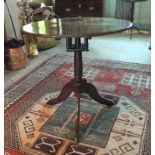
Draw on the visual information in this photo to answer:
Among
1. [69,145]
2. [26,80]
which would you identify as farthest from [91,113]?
[26,80]

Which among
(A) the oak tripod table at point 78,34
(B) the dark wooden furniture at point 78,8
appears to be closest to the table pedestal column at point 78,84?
(A) the oak tripod table at point 78,34

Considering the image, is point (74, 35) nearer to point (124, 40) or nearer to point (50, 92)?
point (50, 92)

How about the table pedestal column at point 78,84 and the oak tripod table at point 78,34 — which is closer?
the oak tripod table at point 78,34

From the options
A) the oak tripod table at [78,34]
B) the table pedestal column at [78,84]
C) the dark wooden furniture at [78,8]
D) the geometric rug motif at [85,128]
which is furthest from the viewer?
the dark wooden furniture at [78,8]

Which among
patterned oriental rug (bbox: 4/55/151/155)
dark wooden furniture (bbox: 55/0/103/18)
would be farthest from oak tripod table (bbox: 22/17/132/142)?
dark wooden furniture (bbox: 55/0/103/18)

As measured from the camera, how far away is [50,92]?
95.3 inches

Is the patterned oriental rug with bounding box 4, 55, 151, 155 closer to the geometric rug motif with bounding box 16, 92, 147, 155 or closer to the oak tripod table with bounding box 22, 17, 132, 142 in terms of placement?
the geometric rug motif with bounding box 16, 92, 147, 155

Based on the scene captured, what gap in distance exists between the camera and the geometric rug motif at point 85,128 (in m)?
1.62

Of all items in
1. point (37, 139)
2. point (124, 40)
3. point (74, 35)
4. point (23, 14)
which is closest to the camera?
point (74, 35)

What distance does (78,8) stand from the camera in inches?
176

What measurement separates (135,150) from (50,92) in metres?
1.13

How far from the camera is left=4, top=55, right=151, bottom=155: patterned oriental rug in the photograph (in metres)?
1.64

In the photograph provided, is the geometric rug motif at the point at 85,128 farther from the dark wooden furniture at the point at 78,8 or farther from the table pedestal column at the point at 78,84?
the dark wooden furniture at the point at 78,8

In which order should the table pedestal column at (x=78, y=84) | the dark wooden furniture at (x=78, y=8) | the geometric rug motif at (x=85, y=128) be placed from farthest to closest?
the dark wooden furniture at (x=78, y=8) → the table pedestal column at (x=78, y=84) → the geometric rug motif at (x=85, y=128)
